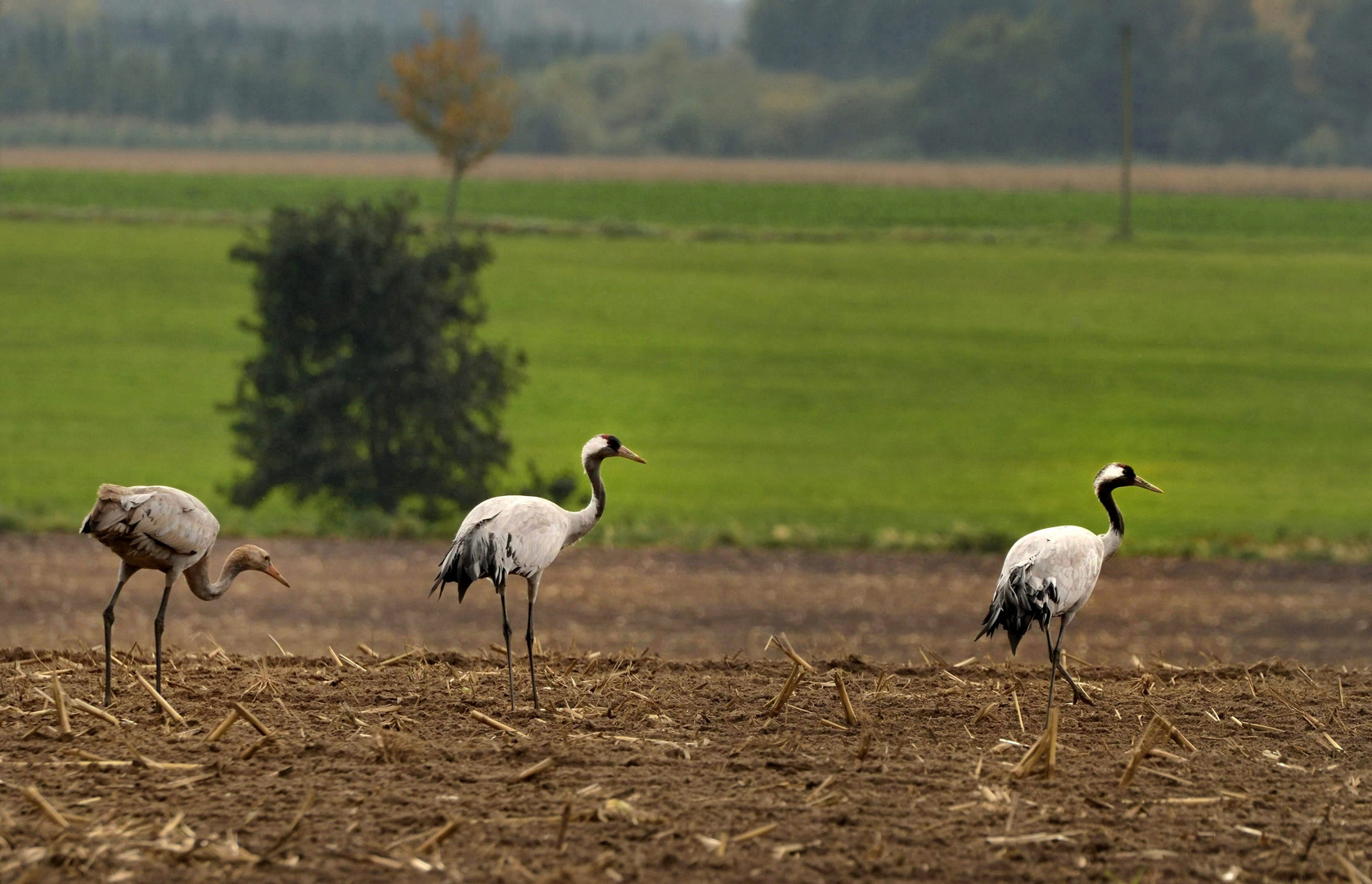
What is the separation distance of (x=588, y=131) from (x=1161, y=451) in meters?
60.5

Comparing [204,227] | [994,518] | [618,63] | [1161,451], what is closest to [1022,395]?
[1161,451]

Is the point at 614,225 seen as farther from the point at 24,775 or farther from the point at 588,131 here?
the point at 24,775

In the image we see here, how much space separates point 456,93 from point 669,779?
132ft

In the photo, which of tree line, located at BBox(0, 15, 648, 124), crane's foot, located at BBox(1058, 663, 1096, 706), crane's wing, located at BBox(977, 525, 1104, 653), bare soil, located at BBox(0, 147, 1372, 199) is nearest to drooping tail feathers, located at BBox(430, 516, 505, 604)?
crane's wing, located at BBox(977, 525, 1104, 653)

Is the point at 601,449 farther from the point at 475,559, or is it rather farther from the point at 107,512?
the point at 107,512

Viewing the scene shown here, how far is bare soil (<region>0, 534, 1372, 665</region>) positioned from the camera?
17219mm

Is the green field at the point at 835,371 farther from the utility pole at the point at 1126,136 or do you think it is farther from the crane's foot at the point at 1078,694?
the crane's foot at the point at 1078,694

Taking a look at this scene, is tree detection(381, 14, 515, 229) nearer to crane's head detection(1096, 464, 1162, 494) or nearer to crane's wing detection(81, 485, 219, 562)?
crane's wing detection(81, 485, 219, 562)

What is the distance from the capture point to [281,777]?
8125mm

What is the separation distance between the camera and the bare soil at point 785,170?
74688mm

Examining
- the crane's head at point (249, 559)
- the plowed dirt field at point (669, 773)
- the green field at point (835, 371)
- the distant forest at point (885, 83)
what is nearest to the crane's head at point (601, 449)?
the plowed dirt field at point (669, 773)

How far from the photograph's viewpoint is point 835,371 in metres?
44.9

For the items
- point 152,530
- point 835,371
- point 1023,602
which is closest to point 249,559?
point 152,530

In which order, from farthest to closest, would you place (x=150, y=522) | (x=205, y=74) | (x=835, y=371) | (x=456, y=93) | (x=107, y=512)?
(x=205, y=74)
(x=456, y=93)
(x=835, y=371)
(x=150, y=522)
(x=107, y=512)
